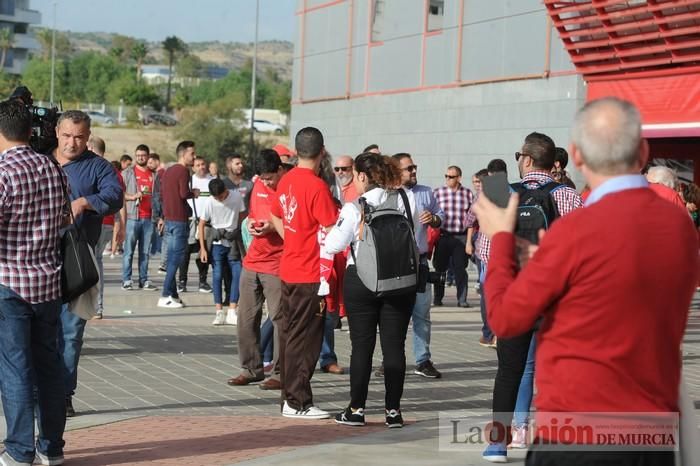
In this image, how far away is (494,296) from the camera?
404 centimetres

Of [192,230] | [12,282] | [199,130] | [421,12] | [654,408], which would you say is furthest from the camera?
[199,130]

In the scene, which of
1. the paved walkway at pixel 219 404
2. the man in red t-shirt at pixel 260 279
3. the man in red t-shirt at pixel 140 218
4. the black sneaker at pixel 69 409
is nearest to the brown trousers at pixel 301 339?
the paved walkway at pixel 219 404

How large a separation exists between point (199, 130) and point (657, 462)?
267ft

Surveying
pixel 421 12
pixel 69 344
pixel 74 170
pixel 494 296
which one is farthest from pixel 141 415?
pixel 421 12

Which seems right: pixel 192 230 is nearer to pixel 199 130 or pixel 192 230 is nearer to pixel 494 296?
pixel 494 296

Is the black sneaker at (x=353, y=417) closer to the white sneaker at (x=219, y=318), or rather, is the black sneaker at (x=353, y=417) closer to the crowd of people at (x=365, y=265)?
the crowd of people at (x=365, y=265)

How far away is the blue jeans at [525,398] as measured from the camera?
7844mm

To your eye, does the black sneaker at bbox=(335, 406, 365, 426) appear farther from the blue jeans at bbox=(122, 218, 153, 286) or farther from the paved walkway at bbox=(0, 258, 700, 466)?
the blue jeans at bbox=(122, 218, 153, 286)

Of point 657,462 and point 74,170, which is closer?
point 657,462

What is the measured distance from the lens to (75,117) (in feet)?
28.1

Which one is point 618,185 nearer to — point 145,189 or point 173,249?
point 173,249

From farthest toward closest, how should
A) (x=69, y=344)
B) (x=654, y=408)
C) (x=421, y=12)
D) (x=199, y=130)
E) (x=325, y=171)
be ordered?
(x=199, y=130) → (x=421, y=12) → (x=325, y=171) → (x=69, y=344) → (x=654, y=408)

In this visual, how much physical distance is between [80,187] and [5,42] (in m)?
145

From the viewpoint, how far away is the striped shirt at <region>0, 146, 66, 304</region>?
6.80 meters
